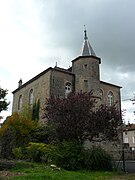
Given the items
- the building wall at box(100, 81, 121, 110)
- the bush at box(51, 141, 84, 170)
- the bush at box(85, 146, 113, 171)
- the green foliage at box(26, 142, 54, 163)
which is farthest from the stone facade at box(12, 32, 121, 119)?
the bush at box(85, 146, 113, 171)

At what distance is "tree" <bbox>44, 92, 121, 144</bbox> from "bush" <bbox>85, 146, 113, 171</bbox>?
110cm

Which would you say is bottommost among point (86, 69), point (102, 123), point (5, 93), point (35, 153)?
point (35, 153)

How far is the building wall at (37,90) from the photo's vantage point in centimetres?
3483

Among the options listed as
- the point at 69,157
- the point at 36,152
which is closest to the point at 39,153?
the point at 36,152

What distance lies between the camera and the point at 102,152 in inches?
554

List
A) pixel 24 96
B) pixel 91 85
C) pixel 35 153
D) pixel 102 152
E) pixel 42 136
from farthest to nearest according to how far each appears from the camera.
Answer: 1. pixel 24 96
2. pixel 91 85
3. pixel 42 136
4. pixel 35 153
5. pixel 102 152

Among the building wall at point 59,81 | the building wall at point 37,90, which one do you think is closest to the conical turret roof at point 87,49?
the building wall at point 59,81

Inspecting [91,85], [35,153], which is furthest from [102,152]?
[91,85]

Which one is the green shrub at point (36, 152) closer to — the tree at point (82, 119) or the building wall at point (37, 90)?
the tree at point (82, 119)

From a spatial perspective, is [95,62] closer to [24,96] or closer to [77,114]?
[24,96]

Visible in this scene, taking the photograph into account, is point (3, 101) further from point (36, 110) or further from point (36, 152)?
point (36, 152)

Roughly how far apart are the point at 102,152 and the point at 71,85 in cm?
2267

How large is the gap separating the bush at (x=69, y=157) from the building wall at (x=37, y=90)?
1993 centimetres

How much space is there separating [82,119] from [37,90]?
2362cm
